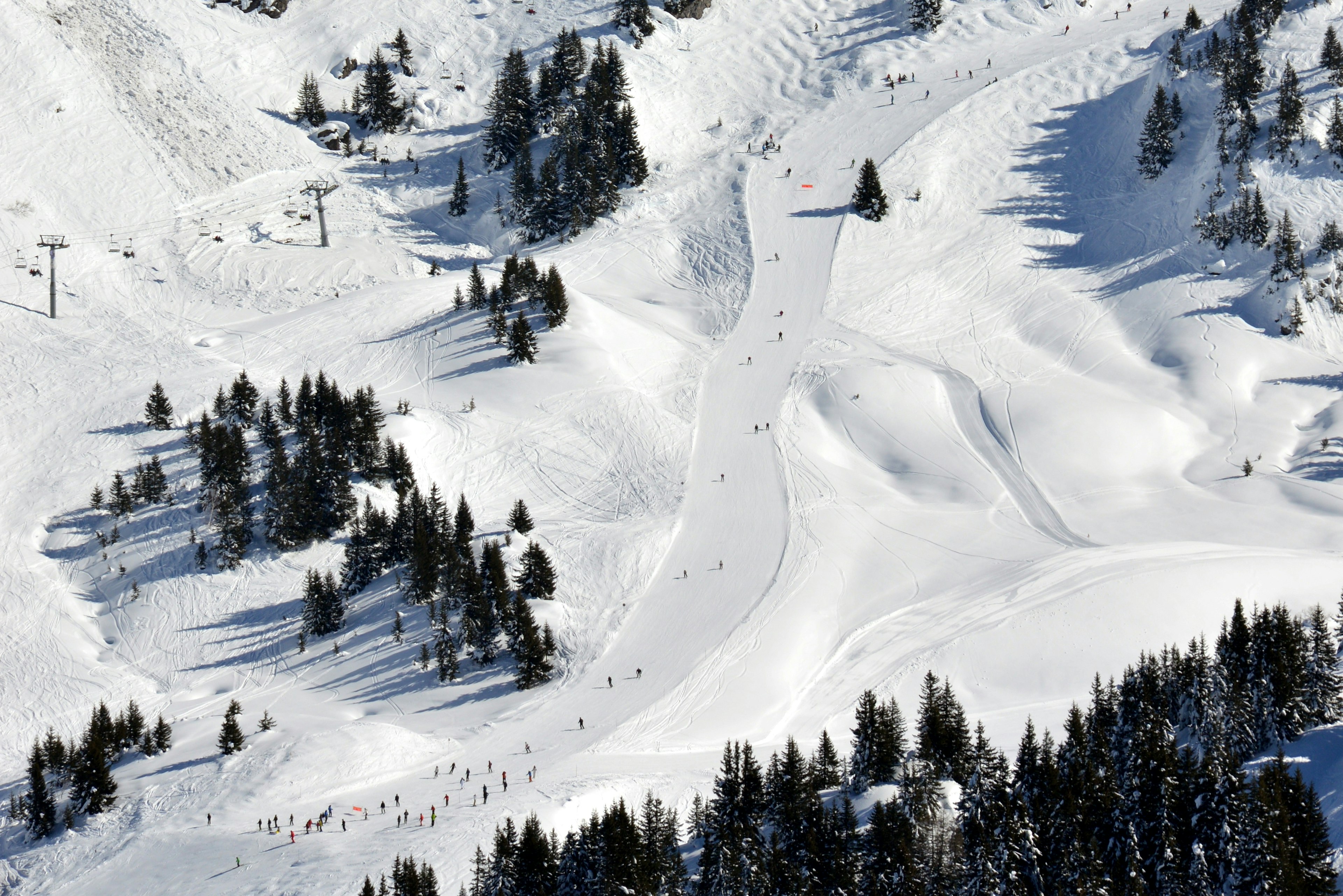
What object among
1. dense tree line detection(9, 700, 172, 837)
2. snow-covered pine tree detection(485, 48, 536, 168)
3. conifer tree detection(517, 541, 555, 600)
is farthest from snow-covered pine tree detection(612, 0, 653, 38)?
dense tree line detection(9, 700, 172, 837)

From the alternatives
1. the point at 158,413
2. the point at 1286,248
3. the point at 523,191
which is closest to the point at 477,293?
the point at 523,191

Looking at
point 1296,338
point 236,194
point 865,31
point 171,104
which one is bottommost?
point 1296,338

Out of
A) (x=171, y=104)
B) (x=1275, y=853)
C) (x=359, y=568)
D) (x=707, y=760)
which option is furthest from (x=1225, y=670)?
(x=171, y=104)

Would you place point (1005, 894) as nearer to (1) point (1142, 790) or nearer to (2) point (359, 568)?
(1) point (1142, 790)

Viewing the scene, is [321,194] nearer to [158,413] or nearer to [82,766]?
[158,413]

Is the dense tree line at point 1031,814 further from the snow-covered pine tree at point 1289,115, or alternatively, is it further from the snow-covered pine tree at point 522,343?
the snow-covered pine tree at point 1289,115

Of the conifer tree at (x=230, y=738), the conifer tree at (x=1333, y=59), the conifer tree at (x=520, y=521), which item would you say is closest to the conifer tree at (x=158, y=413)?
the conifer tree at (x=520, y=521)
